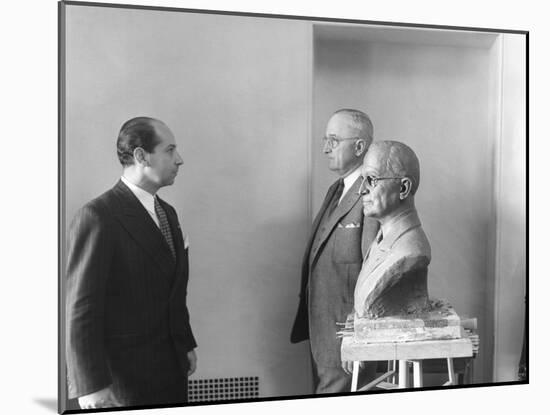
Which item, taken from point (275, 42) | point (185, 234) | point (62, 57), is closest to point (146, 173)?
point (185, 234)

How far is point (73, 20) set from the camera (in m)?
3.55

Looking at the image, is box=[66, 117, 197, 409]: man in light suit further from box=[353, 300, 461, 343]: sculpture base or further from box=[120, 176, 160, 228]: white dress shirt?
box=[353, 300, 461, 343]: sculpture base

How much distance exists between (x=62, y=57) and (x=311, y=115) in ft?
3.92

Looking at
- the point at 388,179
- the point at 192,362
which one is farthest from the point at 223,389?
the point at 388,179

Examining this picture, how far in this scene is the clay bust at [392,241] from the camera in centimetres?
384

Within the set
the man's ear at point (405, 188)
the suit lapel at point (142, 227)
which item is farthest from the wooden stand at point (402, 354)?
the suit lapel at point (142, 227)

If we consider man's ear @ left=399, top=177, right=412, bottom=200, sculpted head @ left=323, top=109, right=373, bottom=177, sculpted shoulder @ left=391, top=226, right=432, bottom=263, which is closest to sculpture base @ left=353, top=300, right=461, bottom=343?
sculpted shoulder @ left=391, top=226, right=432, bottom=263

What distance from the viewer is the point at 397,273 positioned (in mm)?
3873

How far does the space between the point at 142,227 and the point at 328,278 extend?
931 millimetres

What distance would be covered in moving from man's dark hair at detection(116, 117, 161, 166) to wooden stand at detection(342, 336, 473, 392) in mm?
1340

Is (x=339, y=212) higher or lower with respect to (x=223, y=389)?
higher

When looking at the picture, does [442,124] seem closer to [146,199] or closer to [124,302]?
[146,199]

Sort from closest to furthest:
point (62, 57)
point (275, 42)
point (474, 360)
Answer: point (62, 57)
point (275, 42)
point (474, 360)
